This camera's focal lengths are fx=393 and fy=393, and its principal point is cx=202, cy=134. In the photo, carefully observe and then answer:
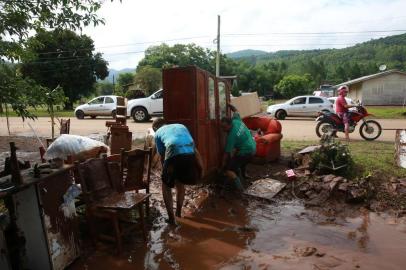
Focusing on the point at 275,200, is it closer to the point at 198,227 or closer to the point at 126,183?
the point at 198,227

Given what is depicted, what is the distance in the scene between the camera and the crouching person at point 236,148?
7031 millimetres

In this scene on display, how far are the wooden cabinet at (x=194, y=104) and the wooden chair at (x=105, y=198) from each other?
5.55 ft

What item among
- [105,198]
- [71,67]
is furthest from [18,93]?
[71,67]

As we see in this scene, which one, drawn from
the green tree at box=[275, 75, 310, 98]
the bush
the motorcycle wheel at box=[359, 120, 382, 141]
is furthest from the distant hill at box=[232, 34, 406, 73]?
the bush

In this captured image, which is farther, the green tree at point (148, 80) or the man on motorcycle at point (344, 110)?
the green tree at point (148, 80)

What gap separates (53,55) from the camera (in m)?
37.9

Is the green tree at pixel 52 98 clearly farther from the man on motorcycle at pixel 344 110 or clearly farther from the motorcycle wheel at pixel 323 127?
the motorcycle wheel at pixel 323 127

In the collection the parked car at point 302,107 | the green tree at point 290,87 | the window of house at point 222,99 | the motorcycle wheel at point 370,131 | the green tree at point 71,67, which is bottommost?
the motorcycle wheel at point 370,131

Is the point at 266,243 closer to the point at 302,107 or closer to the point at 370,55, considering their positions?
the point at 302,107

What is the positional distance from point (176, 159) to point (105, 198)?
1.06 metres

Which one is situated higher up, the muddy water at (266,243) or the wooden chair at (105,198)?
the wooden chair at (105,198)

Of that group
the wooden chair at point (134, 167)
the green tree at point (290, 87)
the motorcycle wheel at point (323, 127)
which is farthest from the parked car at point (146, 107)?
the green tree at point (290, 87)

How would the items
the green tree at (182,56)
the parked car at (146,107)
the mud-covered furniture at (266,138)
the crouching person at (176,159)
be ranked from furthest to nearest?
the green tree at (182,56), the parked car at (146,107), the mud-covered furniture at (266,138), the crouching person at (176,159)

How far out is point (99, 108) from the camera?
2219 cm
